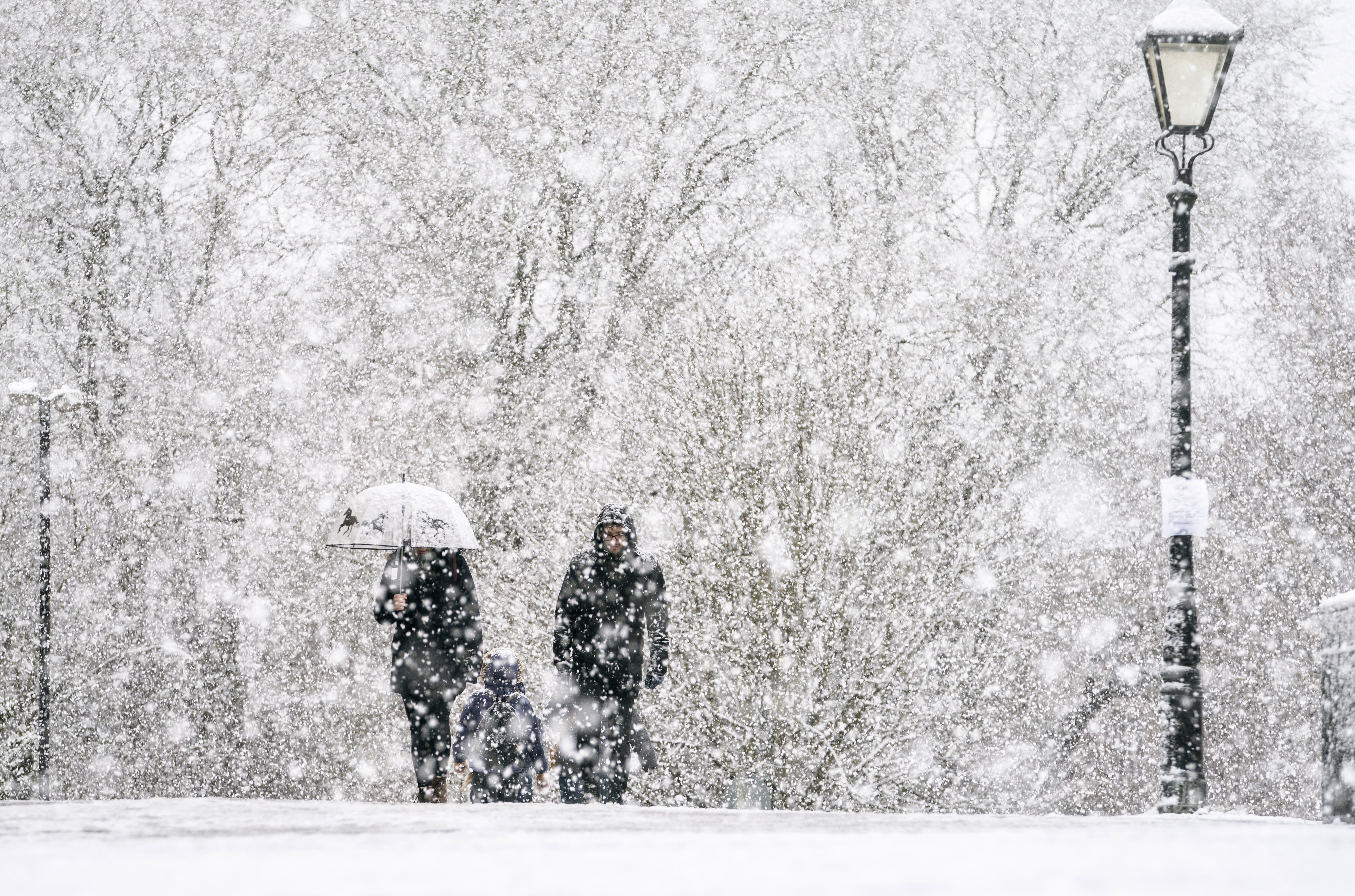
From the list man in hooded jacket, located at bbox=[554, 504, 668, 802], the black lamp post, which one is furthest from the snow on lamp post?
the black lamp post

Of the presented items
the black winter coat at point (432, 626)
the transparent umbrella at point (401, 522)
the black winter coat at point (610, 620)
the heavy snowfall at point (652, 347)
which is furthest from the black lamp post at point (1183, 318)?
the transparent umbrella at point (401, 522)

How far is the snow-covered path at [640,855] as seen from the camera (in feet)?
9.50

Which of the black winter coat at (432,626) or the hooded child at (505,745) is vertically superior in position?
the black winter coat at (432,626)

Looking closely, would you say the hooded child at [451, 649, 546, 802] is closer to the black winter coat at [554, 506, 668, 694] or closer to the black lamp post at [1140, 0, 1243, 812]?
the black winter coat at [554, 506, 668, 694]

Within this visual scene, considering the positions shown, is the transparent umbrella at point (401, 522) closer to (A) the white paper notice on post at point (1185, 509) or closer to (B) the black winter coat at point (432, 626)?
(B) the black winter coat at point (432, 626)

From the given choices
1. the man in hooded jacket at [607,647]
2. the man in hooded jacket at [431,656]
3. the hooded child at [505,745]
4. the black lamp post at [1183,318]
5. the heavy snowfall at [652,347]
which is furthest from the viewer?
the heavy snowfall at [652,347]

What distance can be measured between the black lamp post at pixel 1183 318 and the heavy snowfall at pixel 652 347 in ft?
10.9

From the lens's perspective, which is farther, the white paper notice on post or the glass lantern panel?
the glass lantern panel

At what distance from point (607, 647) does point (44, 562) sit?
34.6ft

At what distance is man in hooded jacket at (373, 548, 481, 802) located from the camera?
798 centimetres

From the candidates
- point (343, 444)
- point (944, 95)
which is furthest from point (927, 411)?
point (944, 95)

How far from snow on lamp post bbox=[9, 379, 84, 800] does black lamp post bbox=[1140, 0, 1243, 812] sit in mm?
12458

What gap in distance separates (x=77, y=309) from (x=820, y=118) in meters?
9.90

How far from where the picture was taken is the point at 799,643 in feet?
34.3
